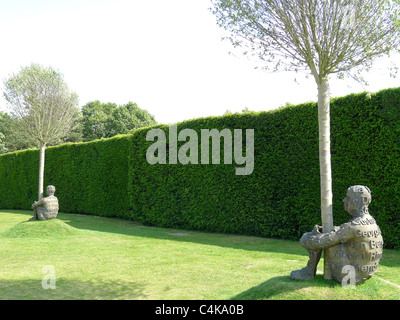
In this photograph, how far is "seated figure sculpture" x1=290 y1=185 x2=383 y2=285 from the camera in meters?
4.33

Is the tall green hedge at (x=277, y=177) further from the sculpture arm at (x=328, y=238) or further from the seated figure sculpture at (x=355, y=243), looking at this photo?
the sculpture arm at (x=328, y=238)

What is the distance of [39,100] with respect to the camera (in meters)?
16.7

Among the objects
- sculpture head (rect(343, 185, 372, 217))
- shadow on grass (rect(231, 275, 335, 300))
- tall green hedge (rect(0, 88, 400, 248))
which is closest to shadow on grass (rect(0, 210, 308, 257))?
tall green hedge (rect(0, 88, 400, 248))

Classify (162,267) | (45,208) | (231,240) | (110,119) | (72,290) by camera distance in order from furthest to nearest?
(110,119) < (45,208) < (231,240) < (162,267) < (72,290)

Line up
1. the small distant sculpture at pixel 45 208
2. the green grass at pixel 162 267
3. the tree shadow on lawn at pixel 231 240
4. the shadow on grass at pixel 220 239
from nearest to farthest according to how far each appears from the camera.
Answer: the green grass at pixel 162 267 → the tree shadow on lawn at pixel 231 240 → the shadow on grass at pixel 220 239 → the small distant sculpture at pixel 45 208

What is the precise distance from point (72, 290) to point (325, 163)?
14.9 feet

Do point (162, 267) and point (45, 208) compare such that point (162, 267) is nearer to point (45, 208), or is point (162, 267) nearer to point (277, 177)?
point (277, 177)

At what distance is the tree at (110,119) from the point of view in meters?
39.3

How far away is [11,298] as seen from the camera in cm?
491

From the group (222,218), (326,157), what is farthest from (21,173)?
(326,157)

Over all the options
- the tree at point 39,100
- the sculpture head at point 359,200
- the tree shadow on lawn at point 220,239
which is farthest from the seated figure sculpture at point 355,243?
the tree at point 39,100

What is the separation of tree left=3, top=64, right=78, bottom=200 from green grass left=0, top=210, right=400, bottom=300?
7.61 m

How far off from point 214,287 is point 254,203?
552cm

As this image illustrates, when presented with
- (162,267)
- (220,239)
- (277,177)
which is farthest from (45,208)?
(277,177)
